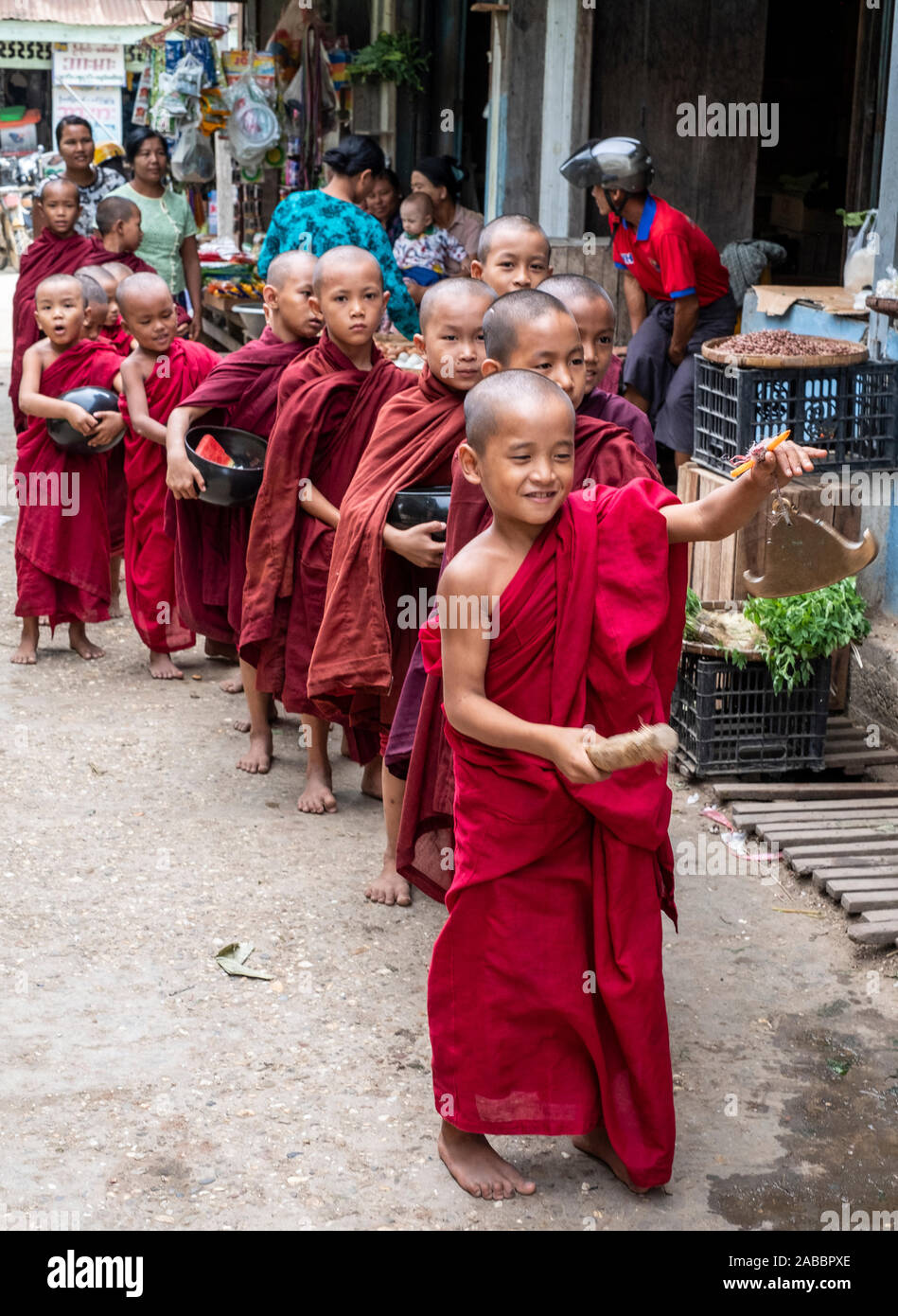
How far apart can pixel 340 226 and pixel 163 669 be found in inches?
76.3

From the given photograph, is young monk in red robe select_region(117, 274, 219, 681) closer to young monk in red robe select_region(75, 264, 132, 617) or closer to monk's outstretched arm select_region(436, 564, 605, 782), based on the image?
young monk in red robe select_region(75, 264, 132, 617)

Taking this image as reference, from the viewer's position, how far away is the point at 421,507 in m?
3.84

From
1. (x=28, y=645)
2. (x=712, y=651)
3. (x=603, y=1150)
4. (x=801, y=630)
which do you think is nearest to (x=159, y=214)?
(x=28, y=645)

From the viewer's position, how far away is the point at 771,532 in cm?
314

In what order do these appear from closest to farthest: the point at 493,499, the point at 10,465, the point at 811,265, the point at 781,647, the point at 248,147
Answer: the point at 493,499 < the point at 781,647 < the point at 10,465 < the point at 811,265 < the point at 248,147

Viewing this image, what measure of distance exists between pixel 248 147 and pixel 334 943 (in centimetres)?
845

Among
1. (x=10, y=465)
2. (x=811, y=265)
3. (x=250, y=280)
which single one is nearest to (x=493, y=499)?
(x=10, y=465)

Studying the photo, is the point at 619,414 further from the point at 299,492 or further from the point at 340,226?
the point at 340,226

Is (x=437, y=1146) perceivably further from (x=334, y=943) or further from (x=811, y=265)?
(x=811, y=265)

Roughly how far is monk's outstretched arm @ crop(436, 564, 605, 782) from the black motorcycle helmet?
14.8ft

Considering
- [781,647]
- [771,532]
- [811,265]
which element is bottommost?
[781,647]

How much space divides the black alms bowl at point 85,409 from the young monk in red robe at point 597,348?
2.89 metres

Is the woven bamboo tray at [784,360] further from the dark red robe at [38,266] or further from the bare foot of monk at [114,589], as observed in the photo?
the dark red robe at [38,266]

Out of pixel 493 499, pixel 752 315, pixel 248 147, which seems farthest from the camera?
pixel 248 147
